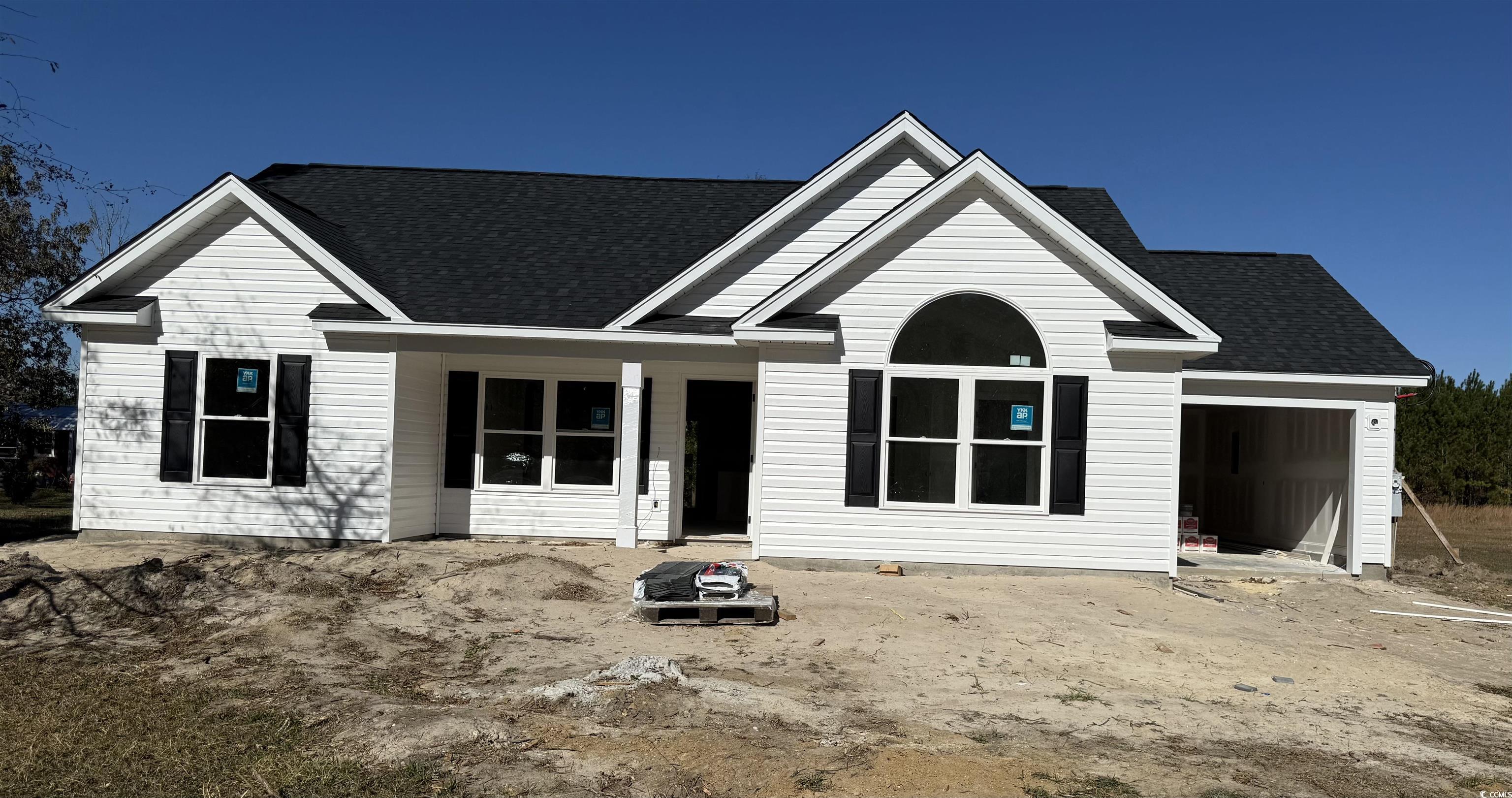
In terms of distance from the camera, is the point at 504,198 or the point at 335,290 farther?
the point at 504,198

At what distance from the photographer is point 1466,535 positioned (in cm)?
2425

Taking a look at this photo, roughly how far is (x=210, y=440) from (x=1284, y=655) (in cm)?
1276

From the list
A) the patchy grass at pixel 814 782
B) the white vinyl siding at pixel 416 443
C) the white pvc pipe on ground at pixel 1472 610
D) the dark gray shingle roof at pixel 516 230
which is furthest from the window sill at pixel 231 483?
the white pvc pipe on ground at pixel 1472 610

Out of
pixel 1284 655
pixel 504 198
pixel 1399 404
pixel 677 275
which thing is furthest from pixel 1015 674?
pixel 1399 404

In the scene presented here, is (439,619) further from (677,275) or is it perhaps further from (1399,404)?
(1399,404)

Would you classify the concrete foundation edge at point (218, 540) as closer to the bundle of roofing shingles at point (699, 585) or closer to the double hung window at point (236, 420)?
the double hung window at point (236, 420)

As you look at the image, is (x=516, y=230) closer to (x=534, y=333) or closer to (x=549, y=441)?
(x=534, y=333)

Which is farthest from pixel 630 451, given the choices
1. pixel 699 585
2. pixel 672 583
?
pixel 699 585

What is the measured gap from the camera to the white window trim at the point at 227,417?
12.8m

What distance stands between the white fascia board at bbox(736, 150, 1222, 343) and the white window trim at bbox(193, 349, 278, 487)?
20.6ft

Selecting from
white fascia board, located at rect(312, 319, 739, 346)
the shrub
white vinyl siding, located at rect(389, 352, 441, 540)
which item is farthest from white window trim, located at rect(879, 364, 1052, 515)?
the shrub

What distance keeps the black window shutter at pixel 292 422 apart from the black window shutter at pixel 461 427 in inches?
76.2

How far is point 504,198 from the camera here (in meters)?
16.7

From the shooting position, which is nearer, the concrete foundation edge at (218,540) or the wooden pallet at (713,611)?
the wooden pallet at (713,611)
